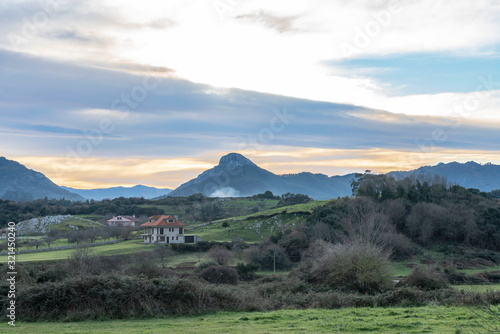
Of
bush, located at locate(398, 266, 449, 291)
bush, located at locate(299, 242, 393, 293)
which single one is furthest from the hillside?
bush, located at locate(398, 266, 449, 291)

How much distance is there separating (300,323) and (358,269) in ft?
39.3

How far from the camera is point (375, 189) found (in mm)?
76688

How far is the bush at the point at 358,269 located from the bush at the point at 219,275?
37.2 feet

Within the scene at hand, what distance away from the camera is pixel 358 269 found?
2541 cm

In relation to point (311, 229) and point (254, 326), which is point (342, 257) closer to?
point (254, 326)

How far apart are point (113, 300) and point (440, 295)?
13950 millimetres

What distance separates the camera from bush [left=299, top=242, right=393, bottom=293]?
24.9 metres

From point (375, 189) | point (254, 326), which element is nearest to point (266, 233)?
point (375, 189)

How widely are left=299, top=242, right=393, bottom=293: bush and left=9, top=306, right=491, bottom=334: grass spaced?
8.14m

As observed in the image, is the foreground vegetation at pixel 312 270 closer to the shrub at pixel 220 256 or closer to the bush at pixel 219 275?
the bush at pixel 219 275

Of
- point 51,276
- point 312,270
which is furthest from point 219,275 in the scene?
point 51,276

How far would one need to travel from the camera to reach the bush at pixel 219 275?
36.1m

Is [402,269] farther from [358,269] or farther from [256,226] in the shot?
[256,226]

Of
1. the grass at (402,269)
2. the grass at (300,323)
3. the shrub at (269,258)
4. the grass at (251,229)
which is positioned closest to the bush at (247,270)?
the shrub at (269,258)
